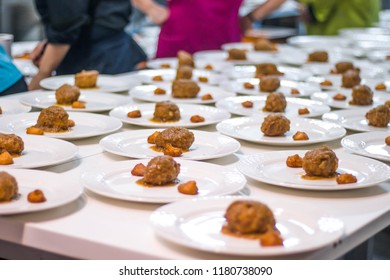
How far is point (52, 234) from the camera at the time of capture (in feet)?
4.99

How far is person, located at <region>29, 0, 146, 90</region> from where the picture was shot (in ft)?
11.5

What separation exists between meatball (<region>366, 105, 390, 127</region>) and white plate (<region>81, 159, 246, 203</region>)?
81cm

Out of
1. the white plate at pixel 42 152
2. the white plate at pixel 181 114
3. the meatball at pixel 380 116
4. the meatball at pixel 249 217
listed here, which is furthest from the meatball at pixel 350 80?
the meatball at pixel 249 217

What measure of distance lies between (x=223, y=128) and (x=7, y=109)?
33.3 inches

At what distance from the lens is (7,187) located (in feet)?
5.16

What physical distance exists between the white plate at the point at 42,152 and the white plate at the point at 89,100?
1.74ft

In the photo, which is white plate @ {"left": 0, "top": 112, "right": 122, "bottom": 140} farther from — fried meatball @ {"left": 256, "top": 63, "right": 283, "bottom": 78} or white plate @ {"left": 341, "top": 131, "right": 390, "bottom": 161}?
fried meatball @ {"left": 256, "top": 63, "right": 283, "bottom": 78}

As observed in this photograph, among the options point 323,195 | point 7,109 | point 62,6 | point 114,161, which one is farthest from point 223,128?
point 62,6

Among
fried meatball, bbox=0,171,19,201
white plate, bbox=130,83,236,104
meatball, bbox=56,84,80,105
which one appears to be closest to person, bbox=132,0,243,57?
white plate, bbox=130,83,236,104

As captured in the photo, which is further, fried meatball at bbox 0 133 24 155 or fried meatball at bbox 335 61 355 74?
fried meatball at bbox 335 61 355 74

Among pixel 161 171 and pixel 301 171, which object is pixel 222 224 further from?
pixel 301 171

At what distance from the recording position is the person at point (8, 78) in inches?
116

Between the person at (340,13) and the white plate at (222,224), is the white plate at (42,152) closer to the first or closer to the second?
the white plate at (222,224)

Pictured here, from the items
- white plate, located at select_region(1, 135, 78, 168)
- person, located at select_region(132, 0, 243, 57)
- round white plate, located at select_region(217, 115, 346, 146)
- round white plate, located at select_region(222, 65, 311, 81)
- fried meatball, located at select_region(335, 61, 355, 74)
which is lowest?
white plate, located at select_region(1, 135, 78, 168)
